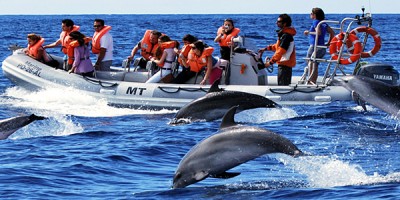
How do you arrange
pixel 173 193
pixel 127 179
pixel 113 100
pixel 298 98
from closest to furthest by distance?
pixel 173 193 → pixel 127 179 → pixel 298 98 → pixel 113 100

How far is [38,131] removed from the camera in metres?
16.7

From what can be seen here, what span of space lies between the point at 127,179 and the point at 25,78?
1138cm

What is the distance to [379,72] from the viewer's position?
1919 centimetres

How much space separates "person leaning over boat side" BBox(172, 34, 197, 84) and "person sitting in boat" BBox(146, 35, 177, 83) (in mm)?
239

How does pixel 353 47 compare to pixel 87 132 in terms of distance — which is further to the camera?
pixel 353 47

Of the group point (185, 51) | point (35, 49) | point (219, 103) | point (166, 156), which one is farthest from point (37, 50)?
point (166, 156)

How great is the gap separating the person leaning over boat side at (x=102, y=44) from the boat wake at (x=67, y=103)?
3.55 ft

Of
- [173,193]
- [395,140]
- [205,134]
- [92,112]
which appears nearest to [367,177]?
[173,193]

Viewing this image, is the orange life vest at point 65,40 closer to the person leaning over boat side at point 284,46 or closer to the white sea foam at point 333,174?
the person leaning over boat side at point 284,46

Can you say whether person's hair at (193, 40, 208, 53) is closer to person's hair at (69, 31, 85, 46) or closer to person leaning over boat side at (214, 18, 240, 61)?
person leaning over boat side at (214, 18, 240, 61)

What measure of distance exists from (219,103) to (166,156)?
50.0 inches

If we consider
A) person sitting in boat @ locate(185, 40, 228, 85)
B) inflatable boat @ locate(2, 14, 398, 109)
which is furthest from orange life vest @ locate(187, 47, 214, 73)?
inflatable boat @ locate(2, 14, 398, 109)

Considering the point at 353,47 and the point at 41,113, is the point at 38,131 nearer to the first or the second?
the point at 41,113

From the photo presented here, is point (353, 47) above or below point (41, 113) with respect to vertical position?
above
